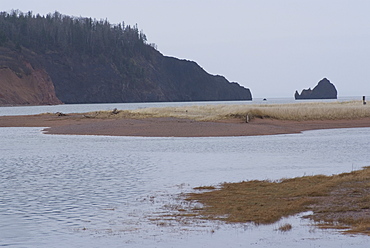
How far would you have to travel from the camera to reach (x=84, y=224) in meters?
12.7

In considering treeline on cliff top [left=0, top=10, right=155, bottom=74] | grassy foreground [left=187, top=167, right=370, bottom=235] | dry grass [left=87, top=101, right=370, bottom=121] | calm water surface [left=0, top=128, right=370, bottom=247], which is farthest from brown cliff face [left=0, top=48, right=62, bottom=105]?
grassy foreground [left=187, top=167, right=370, bottom=235]

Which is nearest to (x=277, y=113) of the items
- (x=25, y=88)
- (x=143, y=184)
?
(x=143, y=184)

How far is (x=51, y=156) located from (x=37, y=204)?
12802 millimetres

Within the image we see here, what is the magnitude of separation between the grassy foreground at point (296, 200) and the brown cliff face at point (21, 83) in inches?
4864

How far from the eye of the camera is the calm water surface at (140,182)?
37.2 ft

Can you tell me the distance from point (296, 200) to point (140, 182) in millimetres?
6181

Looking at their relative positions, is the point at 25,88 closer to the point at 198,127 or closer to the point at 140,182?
the point at 198,127

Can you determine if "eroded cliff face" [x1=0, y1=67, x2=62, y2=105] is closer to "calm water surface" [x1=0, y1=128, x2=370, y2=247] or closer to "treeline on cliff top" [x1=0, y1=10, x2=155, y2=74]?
"treeline on cliff top" [x1=0, y1=10, x2=155, y2=74]

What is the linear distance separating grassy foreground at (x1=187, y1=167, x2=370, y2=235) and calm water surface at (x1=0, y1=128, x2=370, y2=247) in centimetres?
61

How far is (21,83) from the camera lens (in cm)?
13962

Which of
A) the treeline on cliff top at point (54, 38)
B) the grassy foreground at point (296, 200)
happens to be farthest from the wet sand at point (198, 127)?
the treeline on cliff top at point (54, 38)

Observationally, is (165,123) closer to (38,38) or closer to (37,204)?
(37,204)

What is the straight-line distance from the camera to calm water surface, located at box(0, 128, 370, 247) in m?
11.3

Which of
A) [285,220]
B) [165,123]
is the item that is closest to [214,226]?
[285,220]
